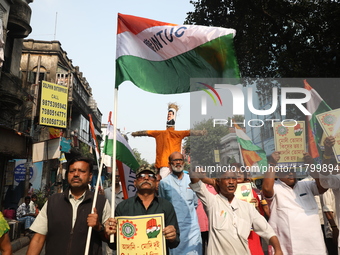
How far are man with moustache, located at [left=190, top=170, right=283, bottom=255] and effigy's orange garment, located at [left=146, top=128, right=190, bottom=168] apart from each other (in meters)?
2.35

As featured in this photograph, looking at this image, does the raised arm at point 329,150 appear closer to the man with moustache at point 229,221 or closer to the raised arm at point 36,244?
the man with moustache at point 229,221

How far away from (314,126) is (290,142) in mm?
583

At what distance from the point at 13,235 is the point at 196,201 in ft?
23.8

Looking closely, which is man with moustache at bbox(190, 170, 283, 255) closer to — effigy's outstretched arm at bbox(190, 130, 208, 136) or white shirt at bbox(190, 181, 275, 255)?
white shirt at bbox(190, 181, 275, 255)

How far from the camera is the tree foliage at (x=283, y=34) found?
1066cm

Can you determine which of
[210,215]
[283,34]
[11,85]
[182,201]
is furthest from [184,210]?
[11,85]

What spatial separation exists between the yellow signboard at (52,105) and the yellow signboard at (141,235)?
14.9 meters

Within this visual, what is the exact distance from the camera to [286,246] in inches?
167

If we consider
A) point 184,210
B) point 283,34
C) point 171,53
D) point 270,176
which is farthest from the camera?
point 283,34

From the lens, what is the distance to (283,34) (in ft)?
37.1

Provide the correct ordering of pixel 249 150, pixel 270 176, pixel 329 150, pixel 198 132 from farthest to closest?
1. pixel 198 132
2. pixel 249 150
3. pixel 270 176
4. pixel 329 150

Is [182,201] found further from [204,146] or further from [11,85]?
[11,85]

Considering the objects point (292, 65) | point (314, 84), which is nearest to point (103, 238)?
point (314, 84)

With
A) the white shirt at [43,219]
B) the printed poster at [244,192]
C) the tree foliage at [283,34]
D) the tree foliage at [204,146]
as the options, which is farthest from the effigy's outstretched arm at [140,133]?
the tree foliage at [283,34]
